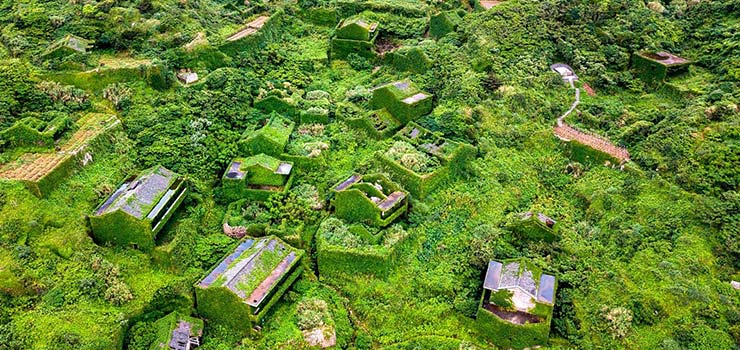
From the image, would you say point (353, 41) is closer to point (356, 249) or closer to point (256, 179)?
point (256, 179)

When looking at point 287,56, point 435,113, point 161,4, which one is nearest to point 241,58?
point 287,56

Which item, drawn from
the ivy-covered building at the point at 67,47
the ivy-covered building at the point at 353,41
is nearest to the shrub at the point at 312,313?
the ivy-covered building at the point at 67,47

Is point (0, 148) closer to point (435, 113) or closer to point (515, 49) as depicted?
point (435, 113)

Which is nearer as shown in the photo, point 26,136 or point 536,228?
point 536,228

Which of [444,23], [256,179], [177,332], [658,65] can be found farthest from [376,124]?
[658,65]

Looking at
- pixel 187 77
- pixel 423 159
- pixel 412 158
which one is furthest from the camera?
pixel 187 77

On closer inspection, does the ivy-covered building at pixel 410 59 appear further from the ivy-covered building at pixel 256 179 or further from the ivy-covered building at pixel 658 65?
the ivy-covered building at pixel 658 65
